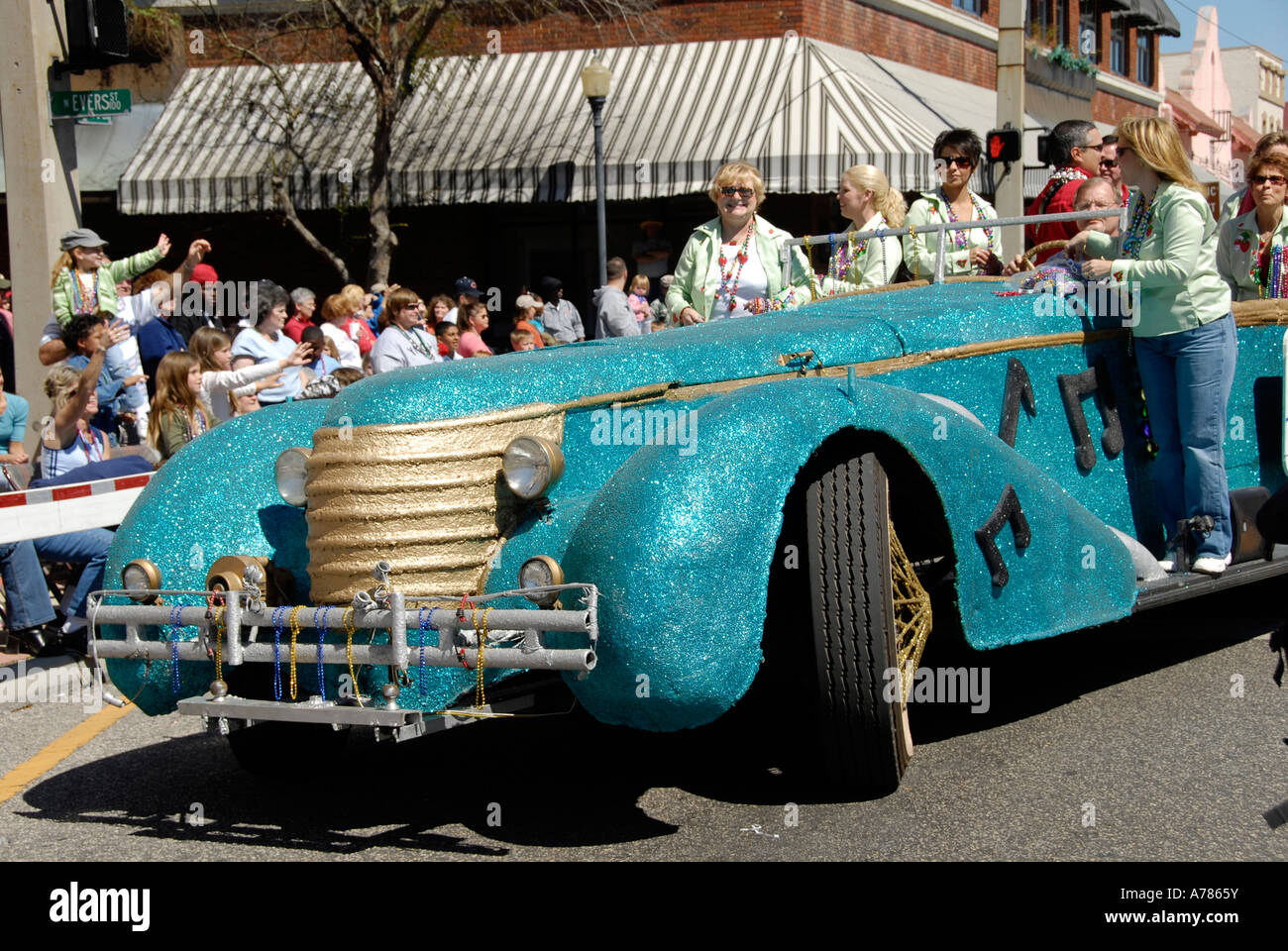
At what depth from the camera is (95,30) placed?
8594 millimetres

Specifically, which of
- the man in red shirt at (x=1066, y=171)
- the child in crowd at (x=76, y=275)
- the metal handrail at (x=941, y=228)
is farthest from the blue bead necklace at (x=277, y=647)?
the child in crowd at (x=76, y=275)

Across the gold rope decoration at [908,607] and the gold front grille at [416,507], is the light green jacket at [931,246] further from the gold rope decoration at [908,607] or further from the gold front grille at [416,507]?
the gold front grille at [416,507]

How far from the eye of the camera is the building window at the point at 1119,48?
2842 cm

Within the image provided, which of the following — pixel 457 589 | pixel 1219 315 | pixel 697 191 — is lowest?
pixel 457 589

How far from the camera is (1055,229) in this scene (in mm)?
6570

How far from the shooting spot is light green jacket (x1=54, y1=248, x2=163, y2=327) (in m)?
9.08

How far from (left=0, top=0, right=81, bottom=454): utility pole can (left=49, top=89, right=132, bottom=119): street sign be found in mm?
79

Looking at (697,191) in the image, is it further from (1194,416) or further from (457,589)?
(457,589)

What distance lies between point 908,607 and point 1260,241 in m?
3.37

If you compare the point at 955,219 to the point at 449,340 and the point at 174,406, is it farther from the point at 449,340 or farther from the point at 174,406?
the point at 449,340

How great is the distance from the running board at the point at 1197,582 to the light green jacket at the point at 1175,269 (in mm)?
922

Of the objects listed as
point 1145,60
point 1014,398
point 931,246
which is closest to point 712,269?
point 931,246

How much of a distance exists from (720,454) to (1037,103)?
21.5m
